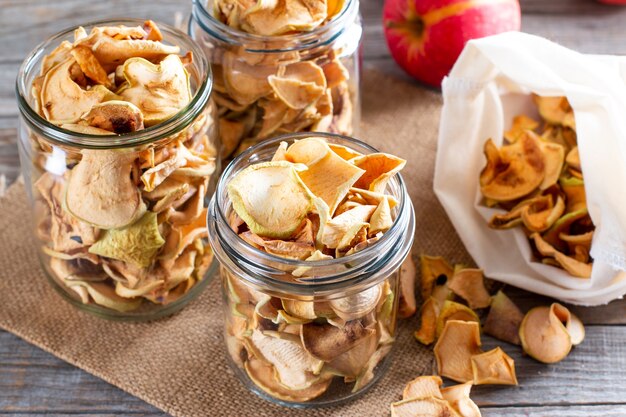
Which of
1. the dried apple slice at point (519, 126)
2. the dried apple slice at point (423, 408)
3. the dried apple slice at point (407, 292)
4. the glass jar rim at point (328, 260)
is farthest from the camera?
the dried apple slice at point (519, 126)

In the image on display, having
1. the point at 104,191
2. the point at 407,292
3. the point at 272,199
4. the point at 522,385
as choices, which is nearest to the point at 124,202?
the point at 104,191

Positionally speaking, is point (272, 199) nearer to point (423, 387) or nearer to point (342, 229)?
point (342, 229)

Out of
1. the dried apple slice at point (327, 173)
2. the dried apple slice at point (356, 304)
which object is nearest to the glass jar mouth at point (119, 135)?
the dried apple slice at point (327, 173)

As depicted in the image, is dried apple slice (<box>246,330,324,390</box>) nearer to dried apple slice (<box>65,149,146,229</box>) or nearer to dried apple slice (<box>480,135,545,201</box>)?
dried apple slice (<box>65,149,146,229</box>)

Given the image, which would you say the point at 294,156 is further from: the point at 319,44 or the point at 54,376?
the point at 54,376

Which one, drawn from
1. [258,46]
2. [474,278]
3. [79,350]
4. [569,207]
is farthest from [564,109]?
[79,350]

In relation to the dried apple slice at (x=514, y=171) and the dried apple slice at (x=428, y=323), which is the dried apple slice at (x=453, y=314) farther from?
the dried apple slice at (x=514, y=171)
